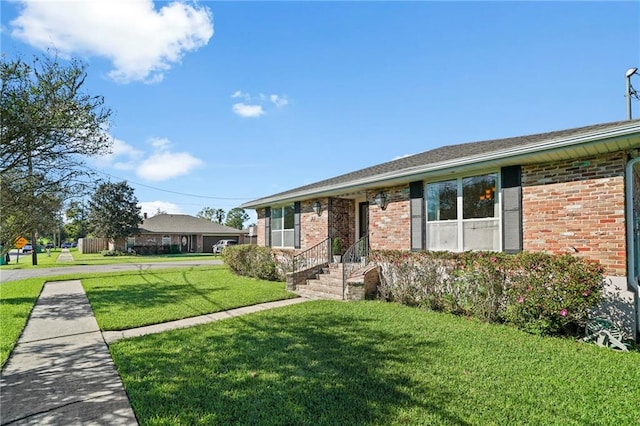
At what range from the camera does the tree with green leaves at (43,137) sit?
6.29m

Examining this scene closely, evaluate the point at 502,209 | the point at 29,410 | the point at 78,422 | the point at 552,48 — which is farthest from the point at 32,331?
the point at 552,48

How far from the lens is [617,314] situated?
5.40 metres

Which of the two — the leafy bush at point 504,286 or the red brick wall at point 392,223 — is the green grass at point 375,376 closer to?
the leafy bush at point 504,286

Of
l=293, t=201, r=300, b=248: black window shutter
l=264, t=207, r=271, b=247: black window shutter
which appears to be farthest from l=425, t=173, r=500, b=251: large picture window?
l=264, t=207, r=271, b=247: black window shutter

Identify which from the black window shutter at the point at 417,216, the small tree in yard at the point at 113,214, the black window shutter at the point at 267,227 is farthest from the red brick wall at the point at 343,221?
the small tree in yard at the point at 113,214

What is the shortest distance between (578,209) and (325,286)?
20.3ft

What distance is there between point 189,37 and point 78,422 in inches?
351

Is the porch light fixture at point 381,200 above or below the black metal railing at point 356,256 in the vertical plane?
above

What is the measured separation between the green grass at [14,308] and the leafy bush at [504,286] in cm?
736

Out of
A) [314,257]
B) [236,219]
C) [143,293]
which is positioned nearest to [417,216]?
[314,257]

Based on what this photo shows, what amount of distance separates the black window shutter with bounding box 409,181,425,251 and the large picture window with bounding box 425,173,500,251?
0.51 ft

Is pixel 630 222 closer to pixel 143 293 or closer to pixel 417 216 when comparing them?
pixel 417 216

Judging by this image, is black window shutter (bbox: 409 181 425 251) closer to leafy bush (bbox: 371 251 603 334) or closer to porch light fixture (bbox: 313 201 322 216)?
leafy bush (bbox: 371 251 603 334)

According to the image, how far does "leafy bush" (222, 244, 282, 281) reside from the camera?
12.7m
